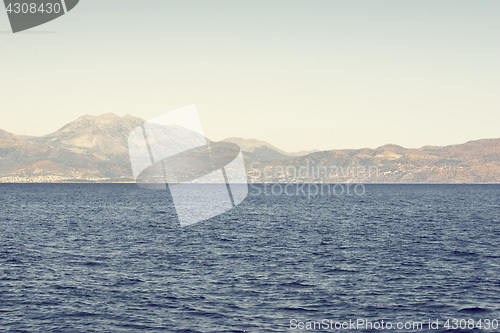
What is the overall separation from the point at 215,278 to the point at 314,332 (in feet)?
58.3

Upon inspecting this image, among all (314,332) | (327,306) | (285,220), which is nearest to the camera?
(314,332)

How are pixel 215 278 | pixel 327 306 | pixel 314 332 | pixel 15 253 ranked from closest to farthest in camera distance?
1. pixel 314 332
2. pixel 327 306
3. pixel 215 278
4. pixel 15 253

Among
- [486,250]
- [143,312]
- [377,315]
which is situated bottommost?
[486,250]

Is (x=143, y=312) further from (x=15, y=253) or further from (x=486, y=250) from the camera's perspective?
(x=486, y=250)

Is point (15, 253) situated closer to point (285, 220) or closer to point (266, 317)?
point (266, 317)

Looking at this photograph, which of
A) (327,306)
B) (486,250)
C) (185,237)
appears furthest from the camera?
(185,237)

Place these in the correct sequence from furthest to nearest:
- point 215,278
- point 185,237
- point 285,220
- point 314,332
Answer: point 285,220 < point 185,237 < point 215,278 < point 314,332

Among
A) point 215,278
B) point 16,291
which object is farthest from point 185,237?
point 16,291

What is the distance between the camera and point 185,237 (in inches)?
3324

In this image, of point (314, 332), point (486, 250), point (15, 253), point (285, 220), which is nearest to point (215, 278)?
point (314, 332)

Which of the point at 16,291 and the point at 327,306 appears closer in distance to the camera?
Answer: the point at 327,306

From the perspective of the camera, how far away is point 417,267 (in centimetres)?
5769

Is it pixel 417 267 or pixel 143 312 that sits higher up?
pixel 143 312

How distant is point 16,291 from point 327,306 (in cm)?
2899
